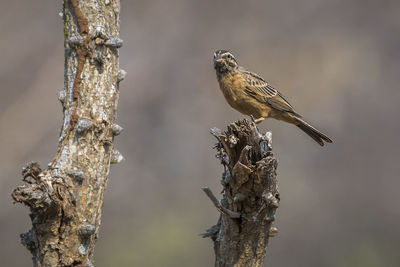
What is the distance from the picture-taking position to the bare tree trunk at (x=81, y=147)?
15.5 feet

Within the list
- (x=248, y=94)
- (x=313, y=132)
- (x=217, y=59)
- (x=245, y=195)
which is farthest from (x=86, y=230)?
(x=313, y=132)

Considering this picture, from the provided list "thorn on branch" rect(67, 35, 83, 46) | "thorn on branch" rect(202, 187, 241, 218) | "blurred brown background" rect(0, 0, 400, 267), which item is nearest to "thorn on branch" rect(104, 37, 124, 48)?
"thorn on branch" rect(67, 35, 83, 46)

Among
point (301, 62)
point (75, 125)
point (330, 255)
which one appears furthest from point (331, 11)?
point (75, 125)

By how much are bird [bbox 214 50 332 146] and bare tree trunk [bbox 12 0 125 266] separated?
3023 mm

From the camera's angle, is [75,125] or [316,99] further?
[316,99]

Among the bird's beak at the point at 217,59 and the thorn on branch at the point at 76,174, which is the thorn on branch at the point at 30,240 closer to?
the thorn on branch at the point at 76,174

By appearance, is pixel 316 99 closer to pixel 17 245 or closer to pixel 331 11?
pixel 331 11

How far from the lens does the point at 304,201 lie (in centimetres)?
1480

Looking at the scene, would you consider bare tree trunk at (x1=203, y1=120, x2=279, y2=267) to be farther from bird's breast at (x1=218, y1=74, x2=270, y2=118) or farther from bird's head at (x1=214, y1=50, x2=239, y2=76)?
bird's head at (x1=214, y1=50, x2=239, y2=76)

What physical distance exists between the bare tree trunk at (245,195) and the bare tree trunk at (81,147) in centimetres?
84

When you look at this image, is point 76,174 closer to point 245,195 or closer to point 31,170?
point 31,170

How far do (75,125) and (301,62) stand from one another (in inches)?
506

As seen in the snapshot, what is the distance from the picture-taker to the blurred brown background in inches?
518

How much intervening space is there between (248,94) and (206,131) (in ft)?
21.9
